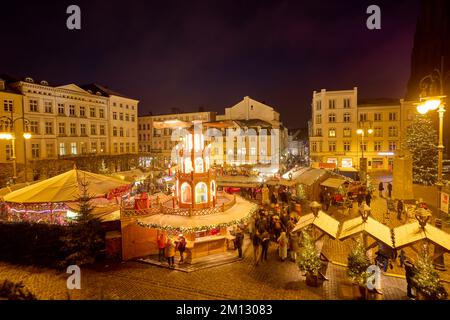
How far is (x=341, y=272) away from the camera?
38.5ft

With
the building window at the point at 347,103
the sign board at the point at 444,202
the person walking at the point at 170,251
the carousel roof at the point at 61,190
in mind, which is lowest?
the person walking at the point at 170,251

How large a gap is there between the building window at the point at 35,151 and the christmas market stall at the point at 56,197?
2403cm

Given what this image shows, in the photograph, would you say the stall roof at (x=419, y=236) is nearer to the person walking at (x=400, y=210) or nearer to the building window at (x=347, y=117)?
the person walking at (x=400, y=210)

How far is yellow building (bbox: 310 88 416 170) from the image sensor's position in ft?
161

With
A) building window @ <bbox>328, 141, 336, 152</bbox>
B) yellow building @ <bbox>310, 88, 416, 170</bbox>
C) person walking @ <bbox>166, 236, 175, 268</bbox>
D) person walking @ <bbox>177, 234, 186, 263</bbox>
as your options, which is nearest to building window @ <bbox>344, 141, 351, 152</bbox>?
yellow building @ <bbox>310, 88, 416, 170</bbox>

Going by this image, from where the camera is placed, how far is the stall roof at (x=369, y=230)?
9984 millimetres

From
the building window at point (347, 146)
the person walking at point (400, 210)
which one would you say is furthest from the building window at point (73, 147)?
the building window at point (347, 146)

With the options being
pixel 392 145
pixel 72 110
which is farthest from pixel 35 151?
pixel 392 145

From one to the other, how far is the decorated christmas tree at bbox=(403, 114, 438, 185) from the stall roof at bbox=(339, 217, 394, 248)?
27.8 metres

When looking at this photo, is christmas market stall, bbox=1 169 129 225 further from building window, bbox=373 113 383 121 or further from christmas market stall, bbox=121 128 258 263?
building window, bbox=373 113 383 121

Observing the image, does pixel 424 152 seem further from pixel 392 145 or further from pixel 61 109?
pixel 61 109
